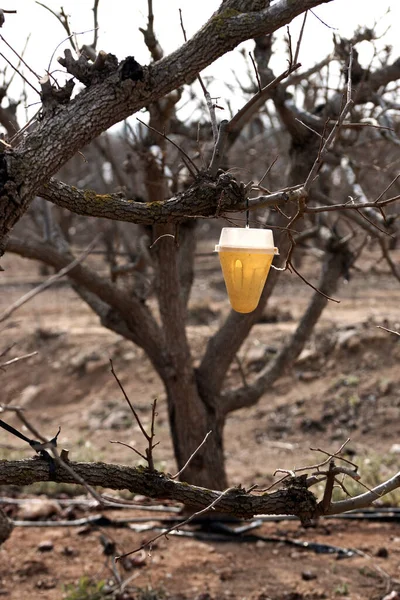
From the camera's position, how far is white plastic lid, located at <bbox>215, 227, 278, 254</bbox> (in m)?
2.67

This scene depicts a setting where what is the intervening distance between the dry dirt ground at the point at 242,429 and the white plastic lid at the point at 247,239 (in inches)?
37.1

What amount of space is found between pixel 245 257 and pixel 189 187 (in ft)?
1.28

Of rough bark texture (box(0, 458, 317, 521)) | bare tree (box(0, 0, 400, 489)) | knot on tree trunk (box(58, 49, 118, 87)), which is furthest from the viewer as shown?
rough bark texture (box(0, 458, 317, 521))

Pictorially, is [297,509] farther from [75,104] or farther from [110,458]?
[110,458]

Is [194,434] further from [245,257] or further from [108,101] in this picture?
[108,101]

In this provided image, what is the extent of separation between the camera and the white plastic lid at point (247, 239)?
2.67 m

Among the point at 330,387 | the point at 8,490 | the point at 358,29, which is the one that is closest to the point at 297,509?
the point at 358,29

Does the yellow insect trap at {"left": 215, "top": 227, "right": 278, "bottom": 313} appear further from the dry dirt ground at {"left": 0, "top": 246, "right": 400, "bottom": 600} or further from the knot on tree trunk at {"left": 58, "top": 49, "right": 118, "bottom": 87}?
the dry dirt ground at {"left": 0, "top": 246, "right": 400, "bottom": 600}

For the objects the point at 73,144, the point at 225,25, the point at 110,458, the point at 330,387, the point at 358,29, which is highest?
the point at 358,29

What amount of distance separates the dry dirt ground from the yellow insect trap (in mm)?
911

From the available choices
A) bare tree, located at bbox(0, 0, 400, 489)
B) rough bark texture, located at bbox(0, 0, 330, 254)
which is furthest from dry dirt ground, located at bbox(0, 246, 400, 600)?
bare tree, located at bbox(0, 0, 400, 489)

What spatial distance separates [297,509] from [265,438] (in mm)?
6262

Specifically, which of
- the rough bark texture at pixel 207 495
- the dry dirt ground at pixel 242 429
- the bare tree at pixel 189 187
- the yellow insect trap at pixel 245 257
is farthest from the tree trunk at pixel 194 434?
the yellow insect trap at pixel 245 257

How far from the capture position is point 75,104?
8.96 feet
